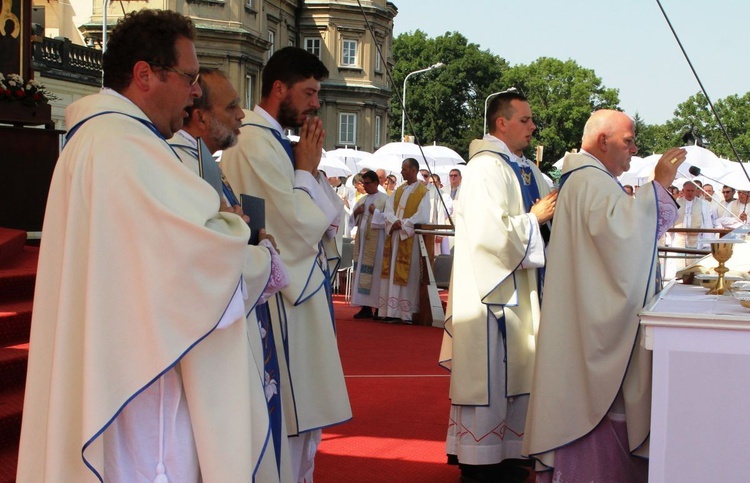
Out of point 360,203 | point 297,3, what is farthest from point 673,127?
point 360,203

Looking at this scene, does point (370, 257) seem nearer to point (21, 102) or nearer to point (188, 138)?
point (21, 102)

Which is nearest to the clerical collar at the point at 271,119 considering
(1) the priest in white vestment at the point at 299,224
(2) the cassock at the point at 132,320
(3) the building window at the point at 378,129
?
(1) the priest in white vestment at the point at 299,224

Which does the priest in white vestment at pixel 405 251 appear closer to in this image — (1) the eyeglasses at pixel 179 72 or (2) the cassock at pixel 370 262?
(2) the cassock at pixel 370 262

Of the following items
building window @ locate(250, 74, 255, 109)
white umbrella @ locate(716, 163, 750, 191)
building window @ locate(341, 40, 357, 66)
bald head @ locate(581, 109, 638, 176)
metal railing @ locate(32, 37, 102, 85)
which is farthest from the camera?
building window @ locate(341, 40, 357, 66)

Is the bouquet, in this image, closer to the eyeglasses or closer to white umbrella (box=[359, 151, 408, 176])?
the eyeglasses

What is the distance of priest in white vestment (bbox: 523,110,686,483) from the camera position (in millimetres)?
4199

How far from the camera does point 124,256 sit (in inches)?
103

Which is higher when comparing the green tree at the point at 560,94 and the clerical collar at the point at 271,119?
the green tree at the point at 560,94

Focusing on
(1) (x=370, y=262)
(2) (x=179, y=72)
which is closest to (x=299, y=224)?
(2) (x=179, y=72)

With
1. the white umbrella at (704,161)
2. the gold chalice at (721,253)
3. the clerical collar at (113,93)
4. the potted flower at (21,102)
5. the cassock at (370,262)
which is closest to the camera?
the clerical collar at (113,93)

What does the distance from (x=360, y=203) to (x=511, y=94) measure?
7.29m

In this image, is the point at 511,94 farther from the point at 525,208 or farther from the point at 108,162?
the point at 108,162

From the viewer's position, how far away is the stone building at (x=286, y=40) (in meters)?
34.6

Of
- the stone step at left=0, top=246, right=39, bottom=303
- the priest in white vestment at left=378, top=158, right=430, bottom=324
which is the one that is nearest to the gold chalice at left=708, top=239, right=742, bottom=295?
the stone step at left=0, top=246, right=39, bottom=303
